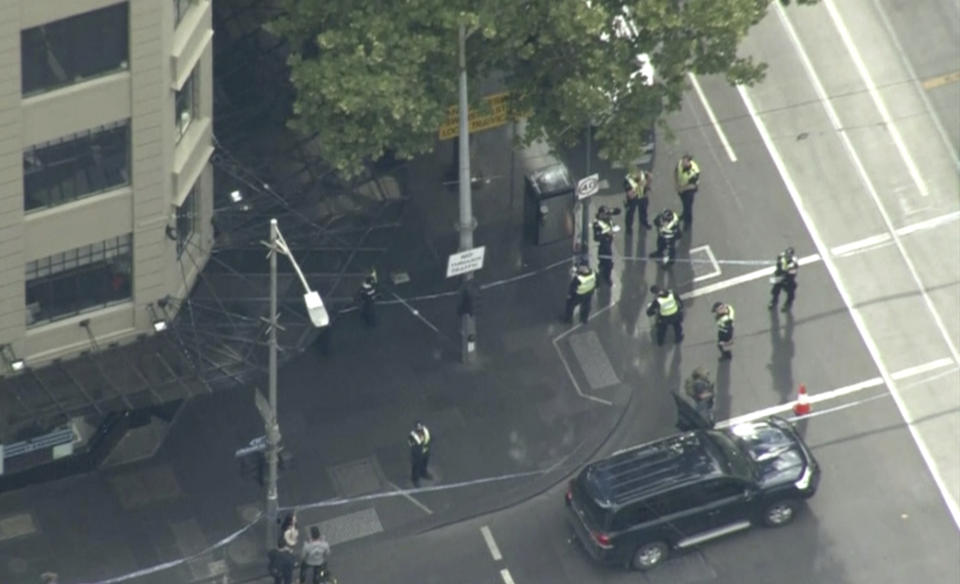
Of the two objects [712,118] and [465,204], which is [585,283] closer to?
[465,204]

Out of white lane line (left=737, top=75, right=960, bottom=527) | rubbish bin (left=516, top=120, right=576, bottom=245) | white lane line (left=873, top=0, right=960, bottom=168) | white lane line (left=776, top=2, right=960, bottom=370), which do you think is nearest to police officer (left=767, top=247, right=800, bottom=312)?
white lane line (left=737, top=75, right=960, bottom=527)

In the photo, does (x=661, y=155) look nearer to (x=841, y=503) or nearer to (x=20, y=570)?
(x=841, y=503)

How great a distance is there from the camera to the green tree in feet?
175

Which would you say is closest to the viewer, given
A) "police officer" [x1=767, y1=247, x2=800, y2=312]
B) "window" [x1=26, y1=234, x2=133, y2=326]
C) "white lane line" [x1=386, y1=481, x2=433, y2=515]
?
"window" [x1=26, y1=234, x2=133, y2=326]

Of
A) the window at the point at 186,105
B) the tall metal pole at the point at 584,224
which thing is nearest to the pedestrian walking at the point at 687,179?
the tall metal pole at the point at 584,224

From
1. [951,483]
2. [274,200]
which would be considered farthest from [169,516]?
[951,483]

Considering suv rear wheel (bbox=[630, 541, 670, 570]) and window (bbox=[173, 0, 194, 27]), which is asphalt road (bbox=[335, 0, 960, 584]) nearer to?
suv rear wheel (bbox=[630, 541, 670, 570])

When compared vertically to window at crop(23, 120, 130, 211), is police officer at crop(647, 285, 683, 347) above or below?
below

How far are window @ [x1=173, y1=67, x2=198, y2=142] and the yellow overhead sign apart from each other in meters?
6.75

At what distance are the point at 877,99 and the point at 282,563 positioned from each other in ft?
67.2

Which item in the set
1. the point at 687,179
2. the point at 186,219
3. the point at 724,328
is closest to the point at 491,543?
the point at 724,328

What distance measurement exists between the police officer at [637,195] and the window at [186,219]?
10164mm

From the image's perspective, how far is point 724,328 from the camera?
58719mm

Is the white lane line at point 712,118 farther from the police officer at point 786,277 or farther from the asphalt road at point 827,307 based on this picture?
the police officer at point 786,277
